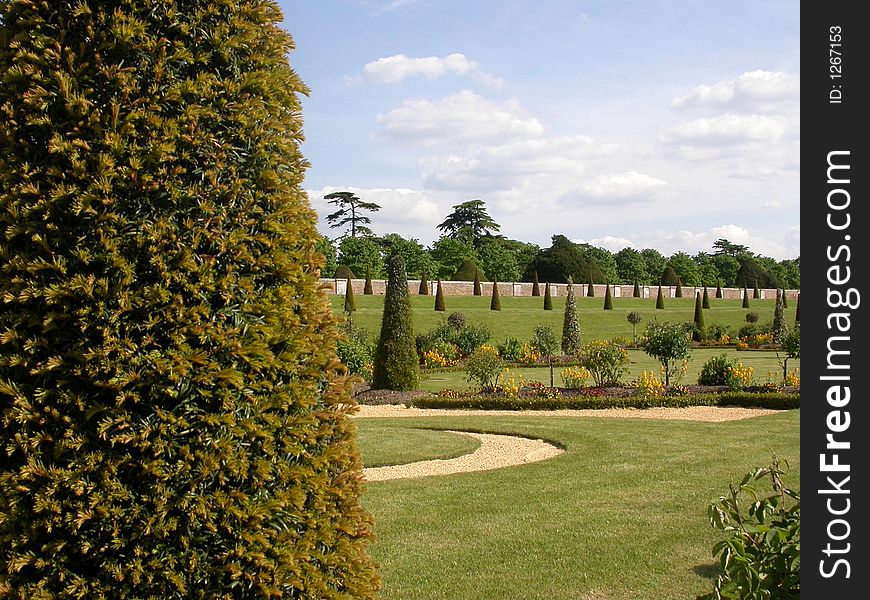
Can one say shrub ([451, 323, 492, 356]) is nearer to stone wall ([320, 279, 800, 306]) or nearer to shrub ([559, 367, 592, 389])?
shrub ([559, 367, 592, 389])

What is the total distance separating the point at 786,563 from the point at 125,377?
2232mm

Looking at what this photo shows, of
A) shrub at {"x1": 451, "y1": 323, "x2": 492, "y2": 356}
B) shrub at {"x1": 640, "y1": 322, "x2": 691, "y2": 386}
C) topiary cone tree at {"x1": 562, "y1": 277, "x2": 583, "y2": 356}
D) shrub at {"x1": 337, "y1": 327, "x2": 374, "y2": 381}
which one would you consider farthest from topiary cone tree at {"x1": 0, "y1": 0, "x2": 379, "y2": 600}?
topiary cone tree at {"x1": 562, "y1": 277, "x2": 583, "y2": 356}

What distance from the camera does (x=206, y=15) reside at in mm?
2775

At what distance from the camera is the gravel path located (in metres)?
8.94

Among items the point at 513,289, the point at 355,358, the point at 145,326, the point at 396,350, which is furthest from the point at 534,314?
the point at 145,326

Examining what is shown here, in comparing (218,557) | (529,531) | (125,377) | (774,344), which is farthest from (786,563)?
(774,344)

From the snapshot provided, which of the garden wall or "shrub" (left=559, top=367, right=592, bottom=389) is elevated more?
the garden wall

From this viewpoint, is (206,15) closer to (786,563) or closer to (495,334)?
(786,563)

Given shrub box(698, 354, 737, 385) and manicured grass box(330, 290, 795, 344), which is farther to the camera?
manicured grass box(330, 290, 795, 344)

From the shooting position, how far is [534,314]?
38000 mm

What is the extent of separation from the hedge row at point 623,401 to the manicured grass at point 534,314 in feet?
46.8

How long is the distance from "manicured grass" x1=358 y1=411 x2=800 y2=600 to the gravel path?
1.44 ft

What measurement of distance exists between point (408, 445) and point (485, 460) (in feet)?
4.15
